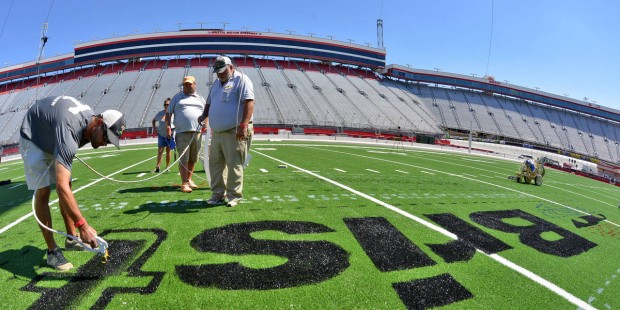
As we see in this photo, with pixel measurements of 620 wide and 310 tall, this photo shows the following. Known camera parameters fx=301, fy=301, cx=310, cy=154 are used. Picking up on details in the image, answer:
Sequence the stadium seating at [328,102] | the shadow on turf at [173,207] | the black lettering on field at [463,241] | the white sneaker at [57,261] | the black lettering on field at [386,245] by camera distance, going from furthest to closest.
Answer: the stadium seating at [328,102] → the shadow on turf at [173,207] → the black lettering on field at [463,241] → the black lettering on field at [386,245] → the white sneaker at [57,261]

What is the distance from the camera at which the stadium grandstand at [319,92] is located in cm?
4503

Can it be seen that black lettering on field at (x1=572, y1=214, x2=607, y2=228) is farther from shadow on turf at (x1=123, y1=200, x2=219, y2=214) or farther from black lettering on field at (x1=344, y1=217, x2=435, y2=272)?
shadow on turf at (x1=123, y1=200, x2=219, y2=214)

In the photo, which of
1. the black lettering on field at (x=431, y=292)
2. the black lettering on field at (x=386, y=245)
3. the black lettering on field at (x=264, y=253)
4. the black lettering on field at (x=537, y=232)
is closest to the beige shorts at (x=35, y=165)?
the black lettering on field at (x=264, y=253)

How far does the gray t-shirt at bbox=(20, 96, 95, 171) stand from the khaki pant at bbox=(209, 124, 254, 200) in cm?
188

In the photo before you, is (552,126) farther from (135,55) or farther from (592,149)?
(135,55)

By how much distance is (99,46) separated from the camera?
189 feet

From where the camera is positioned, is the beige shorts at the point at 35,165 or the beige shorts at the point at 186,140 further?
the beige shorts at the point at 186,140

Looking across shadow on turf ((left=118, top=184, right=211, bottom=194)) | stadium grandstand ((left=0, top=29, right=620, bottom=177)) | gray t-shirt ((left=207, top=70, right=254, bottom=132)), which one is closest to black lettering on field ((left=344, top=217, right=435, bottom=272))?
gray t-shirt ((left=207, top=70, right=254, bottom=132))

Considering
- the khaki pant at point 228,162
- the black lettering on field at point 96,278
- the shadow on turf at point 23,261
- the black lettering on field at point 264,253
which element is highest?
the khaki pant at point 228,162

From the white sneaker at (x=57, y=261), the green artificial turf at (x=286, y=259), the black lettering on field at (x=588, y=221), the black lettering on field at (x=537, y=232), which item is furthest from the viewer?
the black lettering on field at (x=588, y=221)

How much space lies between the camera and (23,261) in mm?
2693

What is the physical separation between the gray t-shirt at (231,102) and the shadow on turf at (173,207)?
3.90 ft

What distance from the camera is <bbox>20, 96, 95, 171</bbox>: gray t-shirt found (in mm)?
2447

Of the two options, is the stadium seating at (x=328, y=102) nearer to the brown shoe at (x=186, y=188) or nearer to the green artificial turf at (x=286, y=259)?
the brown shoe at (x=186, y=188)
